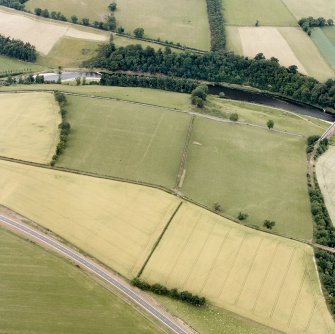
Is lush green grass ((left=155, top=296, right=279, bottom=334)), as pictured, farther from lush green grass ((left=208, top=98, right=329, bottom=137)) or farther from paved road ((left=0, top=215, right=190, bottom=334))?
lush green grass ((left=208, top=98, right=329, bottom=137))

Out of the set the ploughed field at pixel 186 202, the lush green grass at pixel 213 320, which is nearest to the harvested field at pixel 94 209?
the ploughed field at pixel 186 202

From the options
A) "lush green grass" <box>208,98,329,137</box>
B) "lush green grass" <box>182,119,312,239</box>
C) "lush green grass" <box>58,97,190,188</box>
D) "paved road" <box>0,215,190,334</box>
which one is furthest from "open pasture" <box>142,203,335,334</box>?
"lush green grass" <box>208,98,329,137</box>

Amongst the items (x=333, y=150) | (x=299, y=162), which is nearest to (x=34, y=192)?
(x=299, y=162)

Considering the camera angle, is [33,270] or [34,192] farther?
[34,192]

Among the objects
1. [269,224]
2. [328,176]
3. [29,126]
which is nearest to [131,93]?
[29,126]

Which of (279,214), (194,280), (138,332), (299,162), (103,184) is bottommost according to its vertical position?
(138,332)

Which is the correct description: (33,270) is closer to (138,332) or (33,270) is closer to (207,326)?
(138,332)
